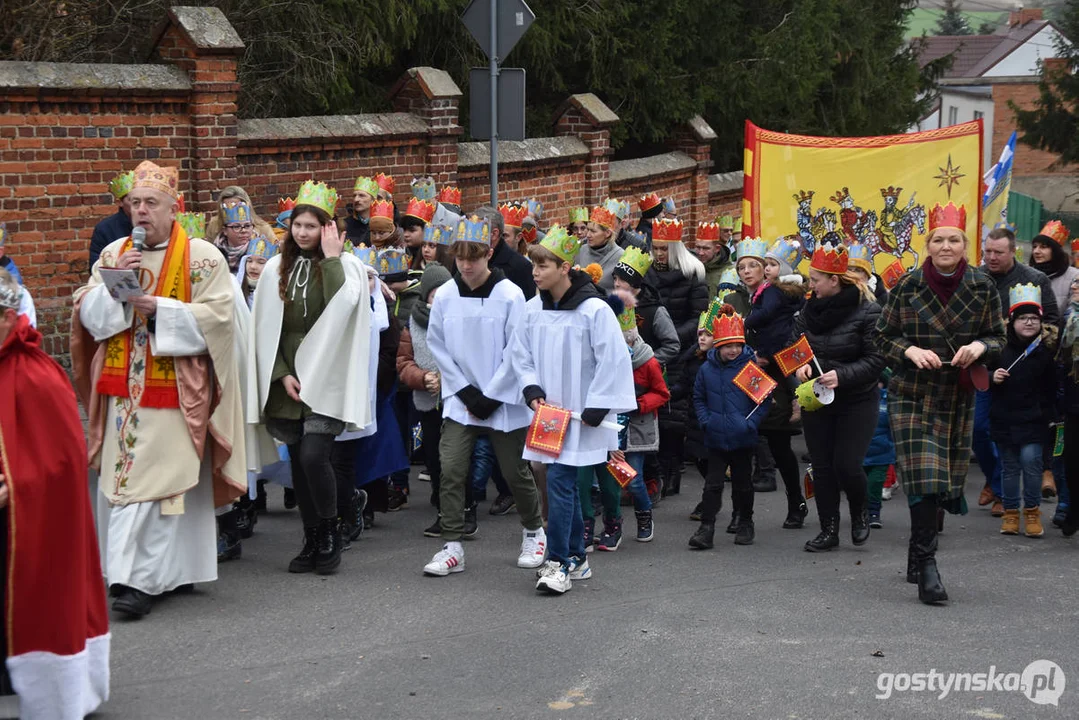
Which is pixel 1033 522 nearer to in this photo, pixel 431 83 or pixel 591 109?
pixel 431 83

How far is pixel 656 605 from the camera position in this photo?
7.66 meters

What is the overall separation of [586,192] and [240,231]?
10300 mm

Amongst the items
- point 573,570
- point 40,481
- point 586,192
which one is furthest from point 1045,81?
point 40,481

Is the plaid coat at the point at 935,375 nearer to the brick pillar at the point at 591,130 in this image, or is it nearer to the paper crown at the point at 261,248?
the paper crown at the point at 261,248

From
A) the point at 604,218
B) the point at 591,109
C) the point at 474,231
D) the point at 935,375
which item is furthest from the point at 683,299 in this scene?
the point at 591,109

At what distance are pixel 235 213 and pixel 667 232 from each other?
352cm

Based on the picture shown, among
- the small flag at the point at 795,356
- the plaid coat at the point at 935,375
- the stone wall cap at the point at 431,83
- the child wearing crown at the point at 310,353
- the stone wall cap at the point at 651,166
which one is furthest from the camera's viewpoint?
the stone wall cap at the point at 651,166

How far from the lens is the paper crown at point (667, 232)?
11.4 meters

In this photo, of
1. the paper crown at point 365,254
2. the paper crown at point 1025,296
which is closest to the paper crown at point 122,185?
the paper crown at point 365,254

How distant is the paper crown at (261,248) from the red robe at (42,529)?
3.70m

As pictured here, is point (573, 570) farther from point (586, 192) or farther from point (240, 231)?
point (586, 192)

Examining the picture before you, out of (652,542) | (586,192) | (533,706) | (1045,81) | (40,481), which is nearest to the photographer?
(40,481)

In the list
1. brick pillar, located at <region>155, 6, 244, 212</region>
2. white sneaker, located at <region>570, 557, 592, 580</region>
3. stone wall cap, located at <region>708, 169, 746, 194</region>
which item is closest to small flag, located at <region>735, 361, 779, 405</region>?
white sneaker, located at <region>570, 557, 592, 580</region>

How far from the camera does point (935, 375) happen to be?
25.4 feet
